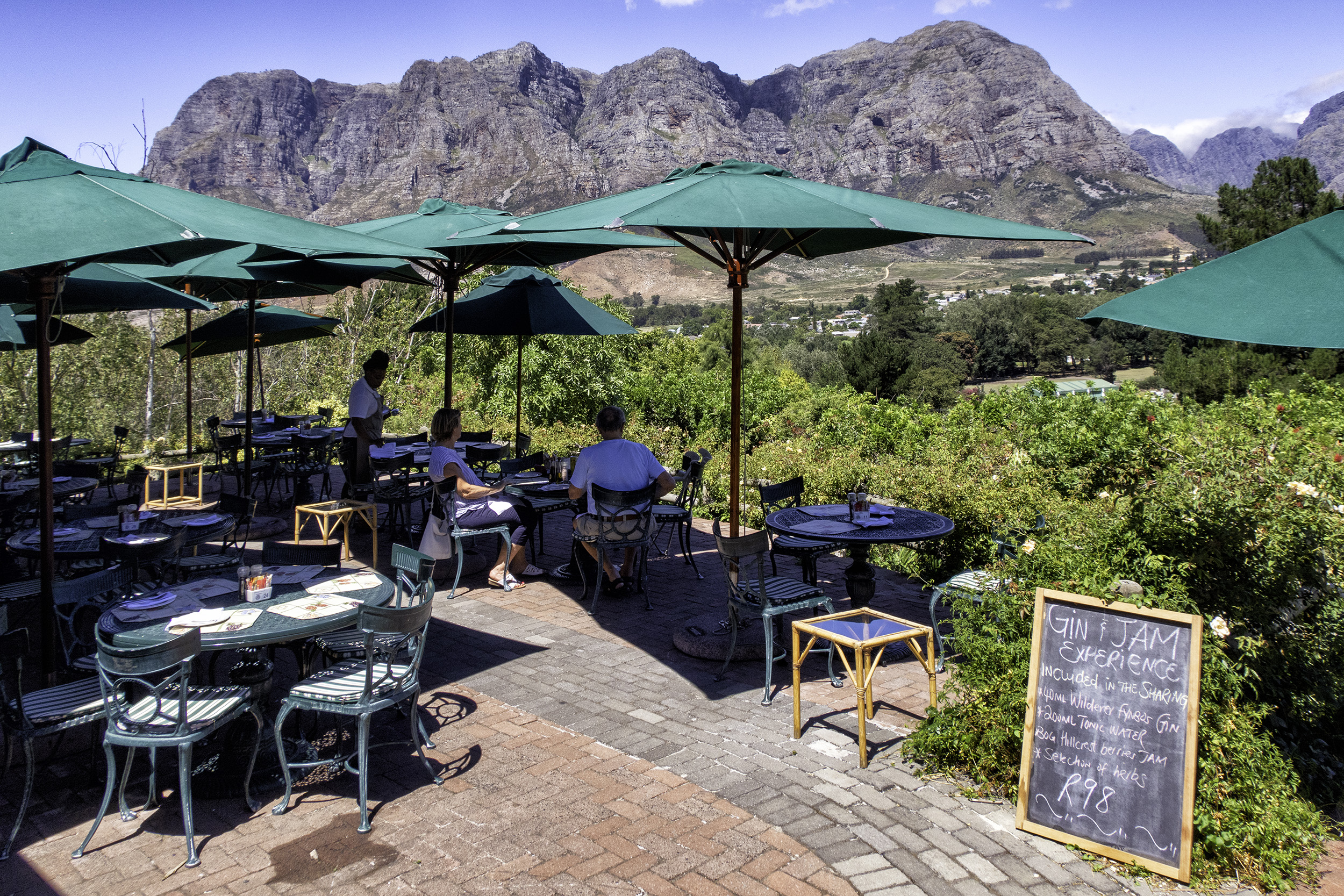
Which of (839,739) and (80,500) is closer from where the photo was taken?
(839,739)

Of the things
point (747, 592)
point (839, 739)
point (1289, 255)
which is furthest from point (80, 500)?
point (1289, 255)

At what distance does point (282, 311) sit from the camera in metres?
10.2

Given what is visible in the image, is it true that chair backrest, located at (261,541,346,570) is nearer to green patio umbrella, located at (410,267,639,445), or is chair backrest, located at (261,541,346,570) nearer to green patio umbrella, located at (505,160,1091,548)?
green patio umbrella, located at (505,160,1091,548)

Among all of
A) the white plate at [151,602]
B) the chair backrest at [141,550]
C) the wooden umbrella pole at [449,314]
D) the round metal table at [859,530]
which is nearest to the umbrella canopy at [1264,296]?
the round metal table at [859,530]

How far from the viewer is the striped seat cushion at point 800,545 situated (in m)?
5.47

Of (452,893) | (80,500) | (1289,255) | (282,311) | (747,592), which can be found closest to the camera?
(452,893)

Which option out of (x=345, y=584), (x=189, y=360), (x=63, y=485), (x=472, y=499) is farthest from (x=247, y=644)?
(x=189, y=360)

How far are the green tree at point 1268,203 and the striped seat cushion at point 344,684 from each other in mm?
29090

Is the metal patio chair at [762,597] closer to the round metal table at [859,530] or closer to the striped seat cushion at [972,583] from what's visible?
the round metal table at [859,530]

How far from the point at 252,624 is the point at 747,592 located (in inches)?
92.5

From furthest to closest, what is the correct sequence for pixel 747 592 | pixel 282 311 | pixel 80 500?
1. pixel 282 311
2. pixel 80 500
3. pixel 747 592

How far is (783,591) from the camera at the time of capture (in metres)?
4.49

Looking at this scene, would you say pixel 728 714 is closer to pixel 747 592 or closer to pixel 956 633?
pixel 747 592

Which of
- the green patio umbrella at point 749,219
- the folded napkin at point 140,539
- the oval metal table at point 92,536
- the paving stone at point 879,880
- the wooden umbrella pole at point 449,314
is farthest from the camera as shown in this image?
the wooden umbrella pole at point 449,314
